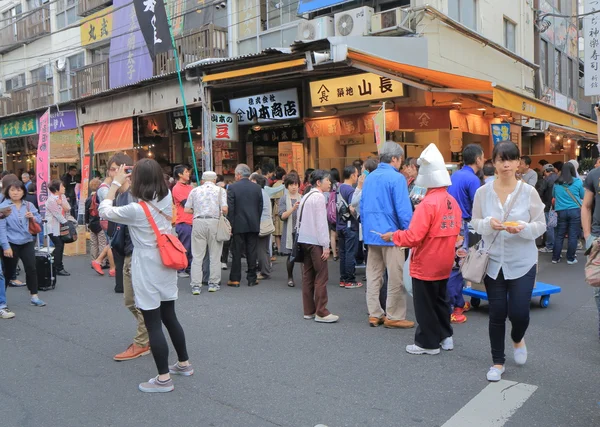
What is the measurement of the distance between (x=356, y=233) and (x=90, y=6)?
17004 mm

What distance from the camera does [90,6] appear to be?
20.3 m

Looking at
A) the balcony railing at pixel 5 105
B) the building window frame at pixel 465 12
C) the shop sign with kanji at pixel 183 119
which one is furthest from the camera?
the balcony railing at pixel 5 105

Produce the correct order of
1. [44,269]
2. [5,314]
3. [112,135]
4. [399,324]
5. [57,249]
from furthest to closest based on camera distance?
[112,135] < [57,249] < [44,269] < [5,314] < [399,324]

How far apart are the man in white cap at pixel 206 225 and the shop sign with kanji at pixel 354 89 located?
4744 millimetres

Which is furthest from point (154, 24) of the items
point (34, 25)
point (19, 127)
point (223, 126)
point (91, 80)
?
point (34, 25)

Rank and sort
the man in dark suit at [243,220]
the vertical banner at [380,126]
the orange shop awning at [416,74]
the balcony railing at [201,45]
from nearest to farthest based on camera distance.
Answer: the man in dark suit at [243,220] < the vertical banner at [380,126] < the orange shop awning at [416,74] < the balcony railing at [201,45]

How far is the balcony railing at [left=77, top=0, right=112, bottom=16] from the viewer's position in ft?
64.6

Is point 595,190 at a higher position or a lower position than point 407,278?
higher

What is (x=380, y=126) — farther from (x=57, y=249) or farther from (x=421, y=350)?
(x=57, y=249)

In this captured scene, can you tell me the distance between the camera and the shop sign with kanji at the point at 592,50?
12938 millimetres

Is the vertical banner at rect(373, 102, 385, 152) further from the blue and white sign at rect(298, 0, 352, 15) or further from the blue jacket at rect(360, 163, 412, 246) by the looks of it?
the blue and white sign at rect(298, 0, 352, 15)

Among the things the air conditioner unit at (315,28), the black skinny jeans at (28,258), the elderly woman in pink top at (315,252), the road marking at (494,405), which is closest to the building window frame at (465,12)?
the air conditioner unit at (315,28)

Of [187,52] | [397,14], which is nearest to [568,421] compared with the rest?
[397,14]

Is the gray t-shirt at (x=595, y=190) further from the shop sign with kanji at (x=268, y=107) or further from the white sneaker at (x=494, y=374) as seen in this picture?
the shop sign with kanji at (x=268, y=107)
